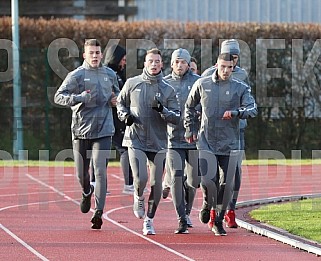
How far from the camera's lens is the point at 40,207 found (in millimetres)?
14594

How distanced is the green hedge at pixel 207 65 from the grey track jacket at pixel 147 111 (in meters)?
13.4

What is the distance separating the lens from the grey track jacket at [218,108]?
37.9 feet

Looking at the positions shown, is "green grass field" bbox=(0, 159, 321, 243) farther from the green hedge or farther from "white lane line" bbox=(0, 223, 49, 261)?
the green hedge

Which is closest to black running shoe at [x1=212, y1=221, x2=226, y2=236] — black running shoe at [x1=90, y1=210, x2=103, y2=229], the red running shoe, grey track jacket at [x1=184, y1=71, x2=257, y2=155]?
the red running shoe

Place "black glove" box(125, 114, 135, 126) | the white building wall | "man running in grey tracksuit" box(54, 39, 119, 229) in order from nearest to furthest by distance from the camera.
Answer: "black glove" box(125, 114, 135, 126) → "man running in grey tracksuit" box(54, 39, 119, 229) → the white building wall

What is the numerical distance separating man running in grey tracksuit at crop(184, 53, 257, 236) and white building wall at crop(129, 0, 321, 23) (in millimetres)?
17923

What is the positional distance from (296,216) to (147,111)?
2.67 m

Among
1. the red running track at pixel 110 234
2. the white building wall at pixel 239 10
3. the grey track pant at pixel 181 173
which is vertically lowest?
the red running track at pixel 110 234

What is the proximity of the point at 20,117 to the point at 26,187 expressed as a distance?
295 inches

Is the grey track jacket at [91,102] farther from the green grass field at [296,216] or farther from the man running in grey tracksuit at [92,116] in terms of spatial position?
the green grass field at [296,216]

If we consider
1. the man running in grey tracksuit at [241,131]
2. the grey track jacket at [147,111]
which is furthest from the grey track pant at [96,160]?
the man running in grey tracksuit at [241,131]

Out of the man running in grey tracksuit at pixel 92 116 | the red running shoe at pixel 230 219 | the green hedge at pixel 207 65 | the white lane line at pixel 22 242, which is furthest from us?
the green hedge at pixel 207 65

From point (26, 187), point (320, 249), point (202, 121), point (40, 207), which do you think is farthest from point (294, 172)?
point (320, 249)

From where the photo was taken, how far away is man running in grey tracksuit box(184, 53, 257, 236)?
11539mm
